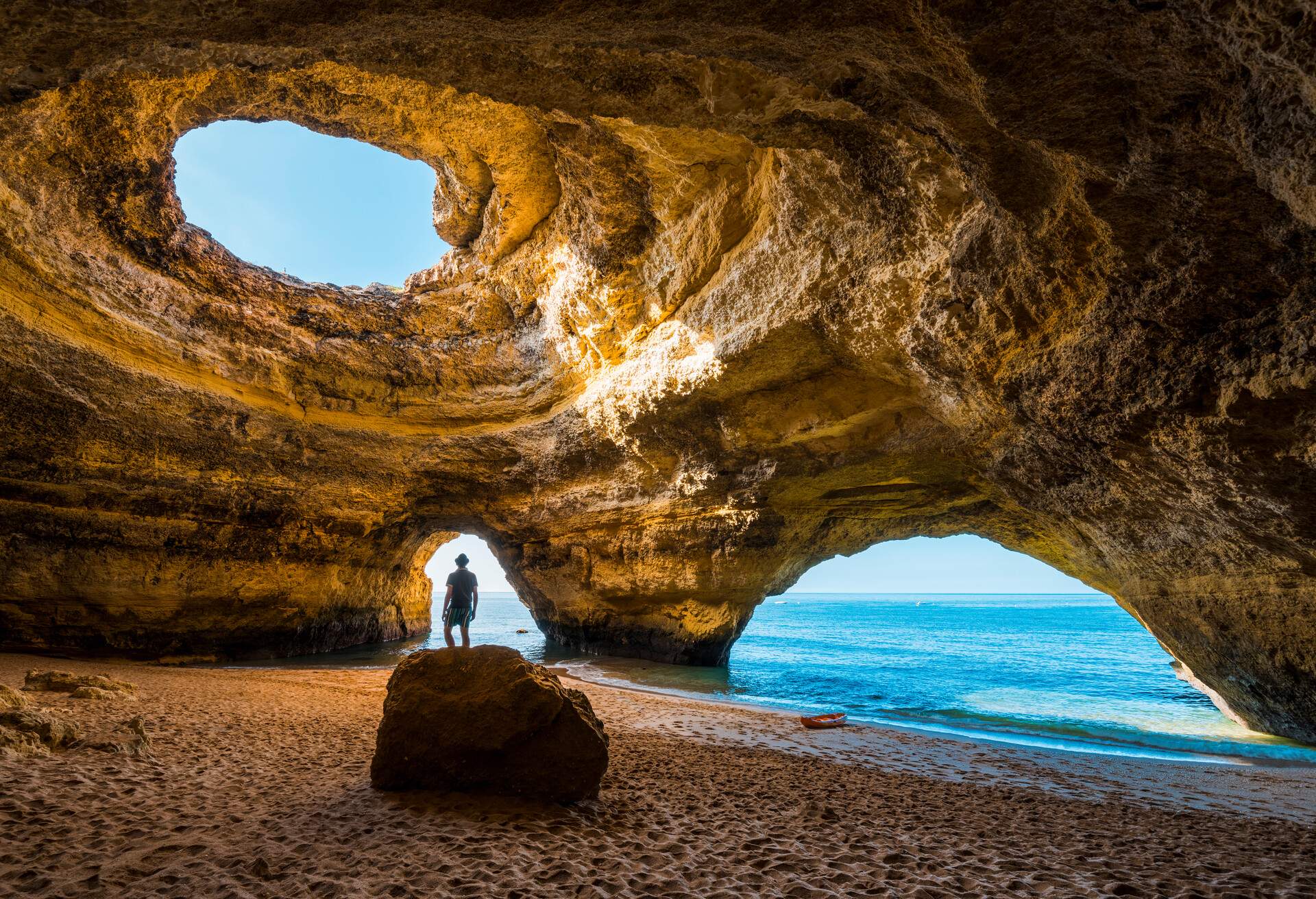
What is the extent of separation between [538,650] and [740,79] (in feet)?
56.1

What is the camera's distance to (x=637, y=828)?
2.83 m

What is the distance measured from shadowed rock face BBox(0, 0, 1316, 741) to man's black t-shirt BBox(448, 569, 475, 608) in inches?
146

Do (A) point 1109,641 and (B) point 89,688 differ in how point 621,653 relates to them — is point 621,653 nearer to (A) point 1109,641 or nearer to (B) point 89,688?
(B) point 89,688

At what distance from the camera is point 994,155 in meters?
3.68

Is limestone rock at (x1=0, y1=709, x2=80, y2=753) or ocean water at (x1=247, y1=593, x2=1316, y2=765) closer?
limestone rock at (x1=0, y1=709, x2=80, y2=753)

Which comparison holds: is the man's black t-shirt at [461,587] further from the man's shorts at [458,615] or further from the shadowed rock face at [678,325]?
the shadowed rock face at [678,325]

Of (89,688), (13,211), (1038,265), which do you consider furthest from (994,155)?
(13,211)

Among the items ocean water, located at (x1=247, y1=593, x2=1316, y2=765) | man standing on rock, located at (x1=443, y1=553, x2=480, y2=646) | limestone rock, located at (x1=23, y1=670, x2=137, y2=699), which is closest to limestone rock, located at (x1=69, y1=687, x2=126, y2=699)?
limestone rock, located at (x1=23, y1=670, x2=137, y2=699)

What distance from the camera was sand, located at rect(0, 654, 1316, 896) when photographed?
219 centimetres

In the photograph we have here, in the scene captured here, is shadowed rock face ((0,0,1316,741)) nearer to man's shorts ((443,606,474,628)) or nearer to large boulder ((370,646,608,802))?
large boulder ((370,646,608,802))

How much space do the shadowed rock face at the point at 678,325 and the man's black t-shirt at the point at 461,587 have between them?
146 inches

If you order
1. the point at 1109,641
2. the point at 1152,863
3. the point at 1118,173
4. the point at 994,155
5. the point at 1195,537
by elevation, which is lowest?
the point at 1109,641

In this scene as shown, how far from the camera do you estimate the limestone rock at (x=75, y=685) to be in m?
4.87

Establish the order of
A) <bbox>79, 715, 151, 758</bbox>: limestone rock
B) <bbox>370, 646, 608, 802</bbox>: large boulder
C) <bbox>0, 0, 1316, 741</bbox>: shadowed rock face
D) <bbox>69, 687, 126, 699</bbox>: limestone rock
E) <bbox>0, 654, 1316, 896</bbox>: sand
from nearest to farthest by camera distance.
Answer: <bbox>0, 654, 1316, 896</bbox>: sand, <bbox>0, 0, 1316, 741</bbox>: shadowed rock face, <bbox>370, 646, 608, 802</bbox>: large boulder, <bbox>79, 715, 151, 758</bbox>: limestone rock, <bbox>69, 687, 126, 699</bbox>: limestone rock
